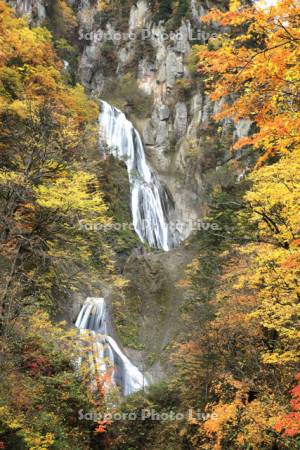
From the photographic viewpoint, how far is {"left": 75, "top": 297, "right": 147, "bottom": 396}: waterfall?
17312 mm

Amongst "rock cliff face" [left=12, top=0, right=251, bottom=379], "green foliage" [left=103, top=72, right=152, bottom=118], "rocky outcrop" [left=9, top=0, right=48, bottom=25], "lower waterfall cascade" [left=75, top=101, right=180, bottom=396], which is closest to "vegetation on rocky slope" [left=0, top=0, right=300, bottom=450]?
"lower waterfall cascade" [left=75, top=101, right=180, bottom=396]

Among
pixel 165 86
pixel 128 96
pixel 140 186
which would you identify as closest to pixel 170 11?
pixel 165 86

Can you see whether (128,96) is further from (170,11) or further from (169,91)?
(170,11)

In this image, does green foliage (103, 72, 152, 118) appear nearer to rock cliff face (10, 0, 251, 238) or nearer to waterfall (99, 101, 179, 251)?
rock cliff face (10, 0, 251, 238)

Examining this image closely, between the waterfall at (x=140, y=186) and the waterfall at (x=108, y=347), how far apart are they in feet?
35.0

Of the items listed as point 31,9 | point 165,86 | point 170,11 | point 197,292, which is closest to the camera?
point 197,292

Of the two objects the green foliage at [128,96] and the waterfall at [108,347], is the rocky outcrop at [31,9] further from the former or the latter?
the waterfall at [108,347]

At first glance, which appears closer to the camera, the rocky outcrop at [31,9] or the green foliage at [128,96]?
the rocky outcrop at [31,9]

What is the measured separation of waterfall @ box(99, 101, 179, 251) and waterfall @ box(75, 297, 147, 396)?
10.7m

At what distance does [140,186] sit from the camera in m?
33.3

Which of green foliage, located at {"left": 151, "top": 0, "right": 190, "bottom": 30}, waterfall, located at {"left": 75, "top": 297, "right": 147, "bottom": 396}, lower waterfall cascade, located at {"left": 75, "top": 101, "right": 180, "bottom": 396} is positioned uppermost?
green foliage, located at {"left": 151, "top": 0, "right": 190, "bottom": 30}

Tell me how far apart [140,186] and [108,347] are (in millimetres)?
18349

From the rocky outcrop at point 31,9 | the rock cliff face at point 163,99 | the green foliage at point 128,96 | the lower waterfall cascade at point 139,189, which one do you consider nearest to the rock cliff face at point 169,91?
the rock cliff face at point 163,99

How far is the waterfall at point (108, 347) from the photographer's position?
17312 millimetres
